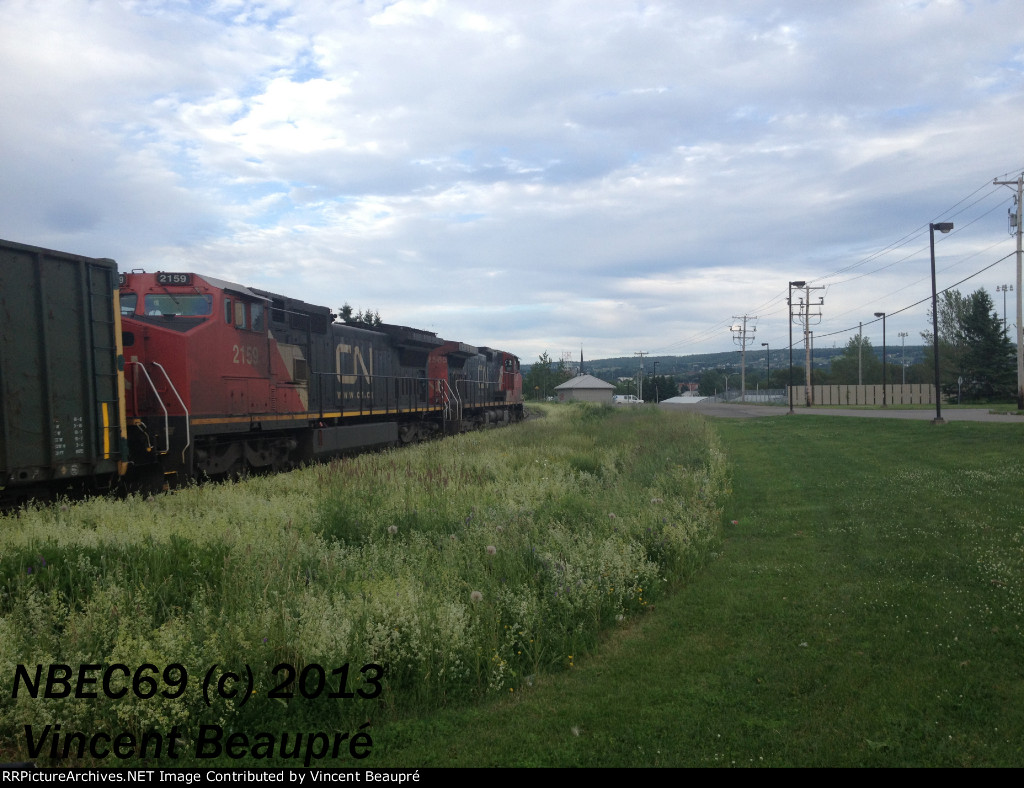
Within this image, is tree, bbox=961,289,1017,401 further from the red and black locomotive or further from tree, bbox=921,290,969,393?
the red and black locomotive

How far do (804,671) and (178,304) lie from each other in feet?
35.7

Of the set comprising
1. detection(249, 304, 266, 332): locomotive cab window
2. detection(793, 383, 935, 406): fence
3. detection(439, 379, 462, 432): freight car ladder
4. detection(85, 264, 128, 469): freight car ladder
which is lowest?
detection(793, 383, 935, 406): fence

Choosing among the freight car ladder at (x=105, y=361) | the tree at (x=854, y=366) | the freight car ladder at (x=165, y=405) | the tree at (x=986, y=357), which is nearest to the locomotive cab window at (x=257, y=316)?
the freight car ladder at (x=165, y=405)

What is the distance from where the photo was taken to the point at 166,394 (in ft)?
35.9

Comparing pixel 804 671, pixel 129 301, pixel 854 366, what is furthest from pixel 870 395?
pixel 804 671

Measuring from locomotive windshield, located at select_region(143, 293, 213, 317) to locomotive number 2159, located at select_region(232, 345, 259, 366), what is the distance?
843mm

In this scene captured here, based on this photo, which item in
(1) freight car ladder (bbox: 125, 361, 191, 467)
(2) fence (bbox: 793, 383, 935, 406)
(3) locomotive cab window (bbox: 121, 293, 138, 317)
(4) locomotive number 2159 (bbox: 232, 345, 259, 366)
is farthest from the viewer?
(2) fence (bbox: 793, 383, 935, 406)

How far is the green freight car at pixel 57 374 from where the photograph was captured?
821 centimetres

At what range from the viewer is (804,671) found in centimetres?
477

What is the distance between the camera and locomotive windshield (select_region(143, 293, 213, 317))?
1170cm

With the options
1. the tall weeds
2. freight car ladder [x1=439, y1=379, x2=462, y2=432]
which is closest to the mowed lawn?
the tall weeds

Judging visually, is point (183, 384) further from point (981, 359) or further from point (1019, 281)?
point (981, 359)
